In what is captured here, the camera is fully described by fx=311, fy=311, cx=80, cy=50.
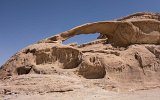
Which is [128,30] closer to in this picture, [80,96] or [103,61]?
[103,61]

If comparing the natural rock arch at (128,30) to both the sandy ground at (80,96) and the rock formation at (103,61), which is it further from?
the sandy ground at (80,96)

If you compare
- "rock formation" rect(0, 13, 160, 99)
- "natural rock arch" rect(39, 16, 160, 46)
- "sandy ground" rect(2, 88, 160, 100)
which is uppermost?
"natural rock arch" rect(39, 16, 160, 46)

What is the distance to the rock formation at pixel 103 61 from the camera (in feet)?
54.2

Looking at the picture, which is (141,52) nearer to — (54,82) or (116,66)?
(116,66)

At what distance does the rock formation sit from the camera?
1652 centimetres

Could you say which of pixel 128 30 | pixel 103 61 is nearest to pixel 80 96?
pixel 103 61

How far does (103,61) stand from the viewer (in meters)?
17.5

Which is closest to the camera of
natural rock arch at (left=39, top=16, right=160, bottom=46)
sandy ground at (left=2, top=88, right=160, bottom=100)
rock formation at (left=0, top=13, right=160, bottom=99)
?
sandy ground at (left=2, top=88, right=160, bottom=100)

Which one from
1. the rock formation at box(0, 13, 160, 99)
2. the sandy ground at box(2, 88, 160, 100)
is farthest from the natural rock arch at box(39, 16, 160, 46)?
the sandy ground at box(2, 88, 160, 100)

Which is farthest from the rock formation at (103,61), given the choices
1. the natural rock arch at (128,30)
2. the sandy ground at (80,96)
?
the sandy ground at (80,96)

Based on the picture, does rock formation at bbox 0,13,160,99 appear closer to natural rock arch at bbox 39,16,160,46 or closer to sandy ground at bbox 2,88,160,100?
natural rock arch at bbox 39,16,160,46

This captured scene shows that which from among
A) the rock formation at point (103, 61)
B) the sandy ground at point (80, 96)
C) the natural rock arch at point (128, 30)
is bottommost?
the sandy ground at point (80, 96)

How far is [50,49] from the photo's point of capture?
18.3 meters

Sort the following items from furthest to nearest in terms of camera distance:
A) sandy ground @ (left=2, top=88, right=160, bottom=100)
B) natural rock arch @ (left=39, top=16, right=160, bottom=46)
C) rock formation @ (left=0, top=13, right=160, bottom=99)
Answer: natural rock arch @ (left=39, top=16, right=160, bottom=46), rock formation @ (left=0, top=13, right=160, bottom=99), sandy ground @ (left=2, top=88, right=160, bottom=100)
